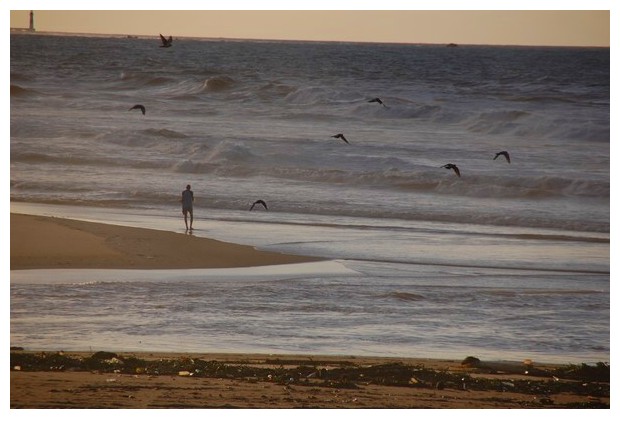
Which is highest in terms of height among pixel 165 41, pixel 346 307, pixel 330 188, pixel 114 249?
pixel 165 41

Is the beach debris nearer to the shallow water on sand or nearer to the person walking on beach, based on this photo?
the shallow water on sand

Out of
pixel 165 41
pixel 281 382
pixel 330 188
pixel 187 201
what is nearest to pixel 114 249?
pixel 187 201

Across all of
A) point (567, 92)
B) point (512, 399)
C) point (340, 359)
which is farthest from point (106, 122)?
point (512, 399)

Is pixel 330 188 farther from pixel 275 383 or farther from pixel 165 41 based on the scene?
pixel 275 383

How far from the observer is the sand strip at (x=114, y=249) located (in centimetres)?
714

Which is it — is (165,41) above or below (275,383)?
above

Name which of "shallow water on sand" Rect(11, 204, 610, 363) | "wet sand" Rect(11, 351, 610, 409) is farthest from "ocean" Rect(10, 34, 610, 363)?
"wet sand" Rect(11, 351, 610, 409)

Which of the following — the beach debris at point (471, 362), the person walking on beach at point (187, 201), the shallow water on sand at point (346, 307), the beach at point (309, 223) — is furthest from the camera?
the person walking on beach at point (187, 201)

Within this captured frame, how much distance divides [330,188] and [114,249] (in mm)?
3394

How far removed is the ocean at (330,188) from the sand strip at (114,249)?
0.60ft

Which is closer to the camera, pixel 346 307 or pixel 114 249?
pixel 346 307

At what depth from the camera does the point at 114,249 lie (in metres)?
7.53

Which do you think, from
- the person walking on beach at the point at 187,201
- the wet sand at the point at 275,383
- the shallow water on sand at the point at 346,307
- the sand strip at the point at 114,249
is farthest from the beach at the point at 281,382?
the person walking on beach at the point at 187,201

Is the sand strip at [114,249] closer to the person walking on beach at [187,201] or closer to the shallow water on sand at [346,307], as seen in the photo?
the shallow water on sand at [346,307]
